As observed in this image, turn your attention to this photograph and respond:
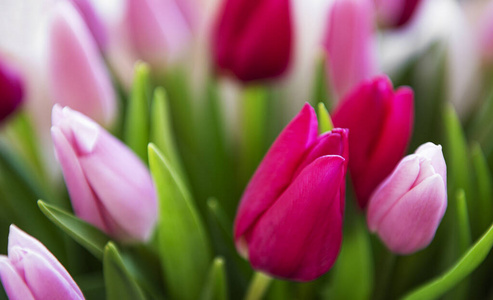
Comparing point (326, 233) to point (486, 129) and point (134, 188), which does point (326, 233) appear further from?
point (486, 129)

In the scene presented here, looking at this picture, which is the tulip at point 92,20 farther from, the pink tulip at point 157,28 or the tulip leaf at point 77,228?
the tulip leaf at point 77,228

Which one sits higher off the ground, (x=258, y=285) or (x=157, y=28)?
(x=157, y=28)

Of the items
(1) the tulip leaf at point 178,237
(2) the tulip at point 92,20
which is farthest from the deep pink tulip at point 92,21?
(1) the tulip leaf at point 178,237

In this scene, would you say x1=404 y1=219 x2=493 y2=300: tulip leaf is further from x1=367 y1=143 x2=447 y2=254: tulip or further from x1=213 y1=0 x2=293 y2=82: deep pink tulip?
x1=213 y1=0 x2=293 y2=82: deep pink tulip

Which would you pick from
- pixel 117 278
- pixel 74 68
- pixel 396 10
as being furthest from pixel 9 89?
pixel 396 10

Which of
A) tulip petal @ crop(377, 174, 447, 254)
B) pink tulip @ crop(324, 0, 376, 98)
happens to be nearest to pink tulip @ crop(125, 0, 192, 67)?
pink tulip @ crop(324, 0, 376, 98)

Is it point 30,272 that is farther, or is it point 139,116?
point 139,116

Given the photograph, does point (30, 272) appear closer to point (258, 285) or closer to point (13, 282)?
point (13, 282)
